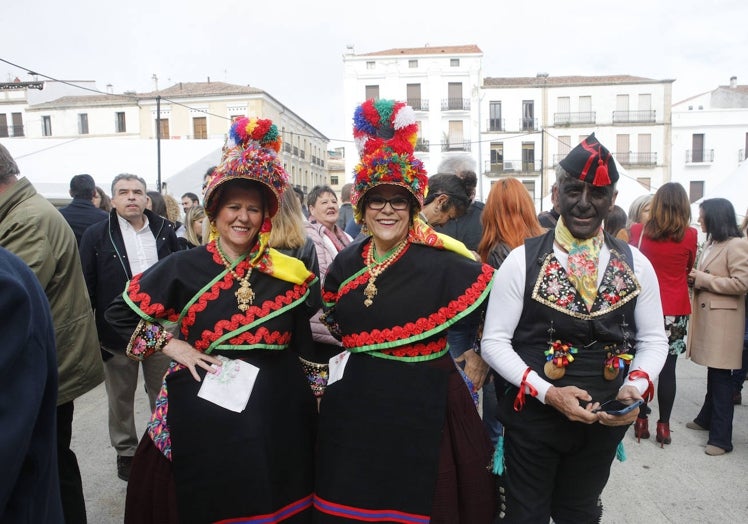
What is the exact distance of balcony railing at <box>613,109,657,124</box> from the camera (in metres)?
37.7

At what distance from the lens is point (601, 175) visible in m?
1.99

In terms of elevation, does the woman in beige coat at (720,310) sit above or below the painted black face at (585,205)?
below

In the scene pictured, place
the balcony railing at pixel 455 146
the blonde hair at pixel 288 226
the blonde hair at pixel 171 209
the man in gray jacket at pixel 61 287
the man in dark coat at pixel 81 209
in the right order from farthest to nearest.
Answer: the balcony railing at pixel 455 146, the blonde hair at pixel 171 209, the man in dark coat at pixel 81 209, the blonde hair at pixel 288 226, the man in gray jacket at pixel 61 287

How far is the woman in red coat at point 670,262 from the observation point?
12.6 ft

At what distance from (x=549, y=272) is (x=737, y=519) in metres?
2.12

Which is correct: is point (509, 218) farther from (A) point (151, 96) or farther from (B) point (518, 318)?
(A) point (151, 96)

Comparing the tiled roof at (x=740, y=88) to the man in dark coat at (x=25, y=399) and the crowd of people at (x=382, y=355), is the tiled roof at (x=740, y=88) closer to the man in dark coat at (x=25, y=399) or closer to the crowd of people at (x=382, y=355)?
the crowd of people at (x=382, y=355)

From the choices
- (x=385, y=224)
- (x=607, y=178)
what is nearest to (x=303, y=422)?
(x=385, y=224)

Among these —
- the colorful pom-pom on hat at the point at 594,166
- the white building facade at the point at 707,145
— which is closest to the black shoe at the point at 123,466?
the colorful pom-pom on hat at the point at 594,166

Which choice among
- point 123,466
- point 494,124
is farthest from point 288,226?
point 494,124

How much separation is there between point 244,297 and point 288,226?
3.21ft

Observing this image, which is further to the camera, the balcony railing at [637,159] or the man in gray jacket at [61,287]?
the balcony railing at [637,159]

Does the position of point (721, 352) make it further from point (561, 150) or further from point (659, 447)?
point (561, 150)

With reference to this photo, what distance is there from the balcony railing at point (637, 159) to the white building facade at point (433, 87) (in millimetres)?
10352
